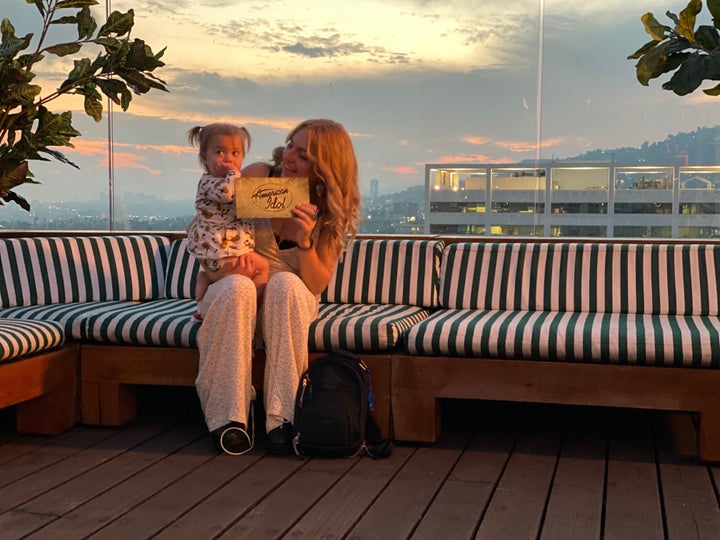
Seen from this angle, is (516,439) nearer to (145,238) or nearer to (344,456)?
(344,456)

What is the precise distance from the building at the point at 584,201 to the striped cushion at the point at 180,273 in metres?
1.31

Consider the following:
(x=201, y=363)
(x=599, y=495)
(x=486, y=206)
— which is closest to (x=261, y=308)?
(x=201, y=363)

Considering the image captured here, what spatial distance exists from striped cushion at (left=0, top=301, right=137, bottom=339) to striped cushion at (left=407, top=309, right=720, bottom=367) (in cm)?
130

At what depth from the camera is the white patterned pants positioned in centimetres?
283

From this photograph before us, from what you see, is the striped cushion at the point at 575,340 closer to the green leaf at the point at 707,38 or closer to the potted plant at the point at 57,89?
the green leaf at the point at 707,38

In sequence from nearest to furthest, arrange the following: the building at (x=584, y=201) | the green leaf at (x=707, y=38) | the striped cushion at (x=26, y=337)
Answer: the green leaf at (x=707, y=38)
the striped cushion at (x=26, y=337)
the building at (x=584, y=201)

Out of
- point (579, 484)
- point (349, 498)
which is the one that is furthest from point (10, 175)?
point (579, 484)

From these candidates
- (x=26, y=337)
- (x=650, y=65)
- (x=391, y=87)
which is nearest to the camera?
(x=650, y=65)

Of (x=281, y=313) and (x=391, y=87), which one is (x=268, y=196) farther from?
(x=391, y=87)

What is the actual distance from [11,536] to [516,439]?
1.73 m

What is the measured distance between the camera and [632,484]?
2510 millimetres

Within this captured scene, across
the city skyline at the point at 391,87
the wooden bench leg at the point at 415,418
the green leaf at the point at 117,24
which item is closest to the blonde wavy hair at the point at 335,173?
the wooden bench leg at the point at 415,418

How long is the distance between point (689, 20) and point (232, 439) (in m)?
1.93

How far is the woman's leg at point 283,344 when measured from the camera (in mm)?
2842
